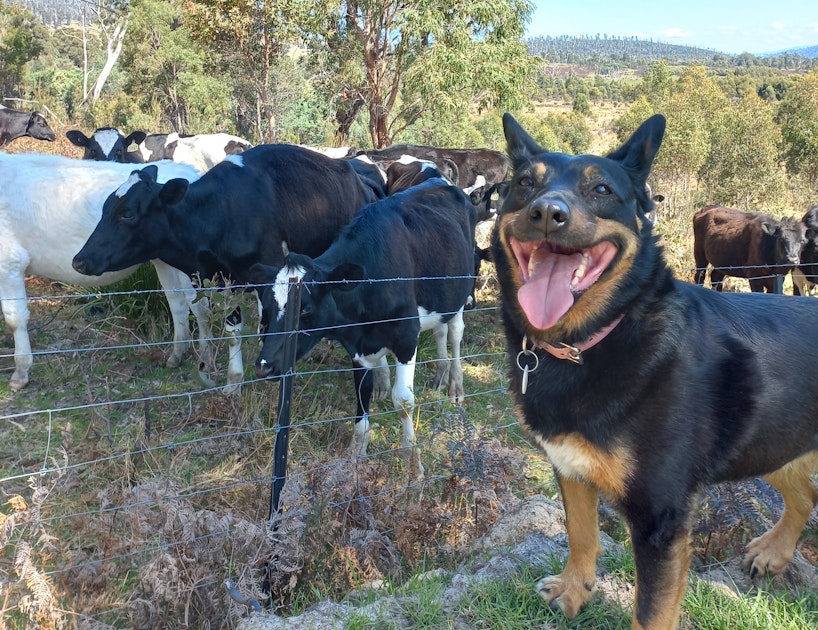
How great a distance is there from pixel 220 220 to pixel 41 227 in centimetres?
174

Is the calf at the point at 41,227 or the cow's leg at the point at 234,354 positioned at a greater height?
the calf at the point at 41,227

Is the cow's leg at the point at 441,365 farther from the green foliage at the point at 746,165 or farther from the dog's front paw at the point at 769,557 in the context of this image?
the green foliage at the point at 746,165

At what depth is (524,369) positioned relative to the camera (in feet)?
9.62

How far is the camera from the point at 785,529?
356 cm

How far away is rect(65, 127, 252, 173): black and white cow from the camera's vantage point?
13.4 metres

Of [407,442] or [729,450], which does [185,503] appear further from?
[729,450]

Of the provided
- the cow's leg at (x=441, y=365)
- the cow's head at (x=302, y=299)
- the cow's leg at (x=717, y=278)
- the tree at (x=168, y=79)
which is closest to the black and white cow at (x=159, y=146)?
the cow's leg at (x=441, y=365)

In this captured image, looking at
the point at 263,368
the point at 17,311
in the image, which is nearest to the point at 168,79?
the point at 17,311

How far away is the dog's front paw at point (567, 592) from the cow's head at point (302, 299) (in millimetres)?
1912

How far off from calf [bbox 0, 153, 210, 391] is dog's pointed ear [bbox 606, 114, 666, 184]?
4375 millimetres

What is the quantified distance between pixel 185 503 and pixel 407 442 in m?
2.03

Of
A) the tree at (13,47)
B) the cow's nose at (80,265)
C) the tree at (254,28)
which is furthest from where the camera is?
the tree at (13,47)

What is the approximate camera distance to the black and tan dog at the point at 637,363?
2703 millimetres

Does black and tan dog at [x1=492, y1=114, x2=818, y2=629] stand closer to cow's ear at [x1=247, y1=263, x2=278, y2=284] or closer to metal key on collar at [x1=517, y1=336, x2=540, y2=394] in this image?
metal key on collar at [x1=517, y1=336, x2=540, y2=394]
